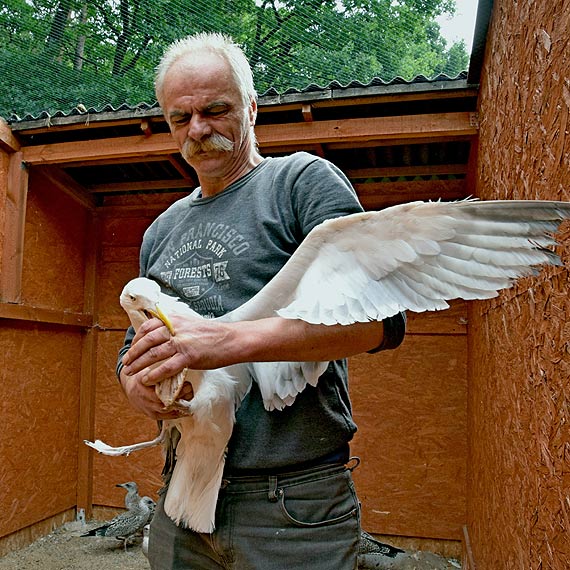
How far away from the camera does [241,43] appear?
12.9 feet

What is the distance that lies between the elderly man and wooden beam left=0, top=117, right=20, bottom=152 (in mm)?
2550

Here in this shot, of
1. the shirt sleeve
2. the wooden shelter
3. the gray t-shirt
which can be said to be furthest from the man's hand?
the wooden shelter

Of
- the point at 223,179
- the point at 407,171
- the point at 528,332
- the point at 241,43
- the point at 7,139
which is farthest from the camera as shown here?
the point at 241,43

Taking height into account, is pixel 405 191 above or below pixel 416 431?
above

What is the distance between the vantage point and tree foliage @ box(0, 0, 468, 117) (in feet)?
12.0

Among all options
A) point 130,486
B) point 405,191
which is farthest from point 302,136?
point 130,486

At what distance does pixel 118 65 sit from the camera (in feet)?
13.1

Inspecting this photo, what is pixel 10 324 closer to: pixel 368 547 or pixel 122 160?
pixel 122 160

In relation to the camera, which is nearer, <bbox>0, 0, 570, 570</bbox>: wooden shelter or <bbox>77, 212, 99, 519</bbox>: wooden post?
<bbox>0, 0, 570, 570</bbox>: wooden shelter

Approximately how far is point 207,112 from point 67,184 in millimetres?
3248

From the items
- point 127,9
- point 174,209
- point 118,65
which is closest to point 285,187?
point 174,209

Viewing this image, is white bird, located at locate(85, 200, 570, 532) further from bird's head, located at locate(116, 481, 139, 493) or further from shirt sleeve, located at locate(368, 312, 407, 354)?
bird's head, located at locate(116, 481, 139, 493)

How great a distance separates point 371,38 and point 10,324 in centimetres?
304

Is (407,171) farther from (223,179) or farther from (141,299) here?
(141,299)
